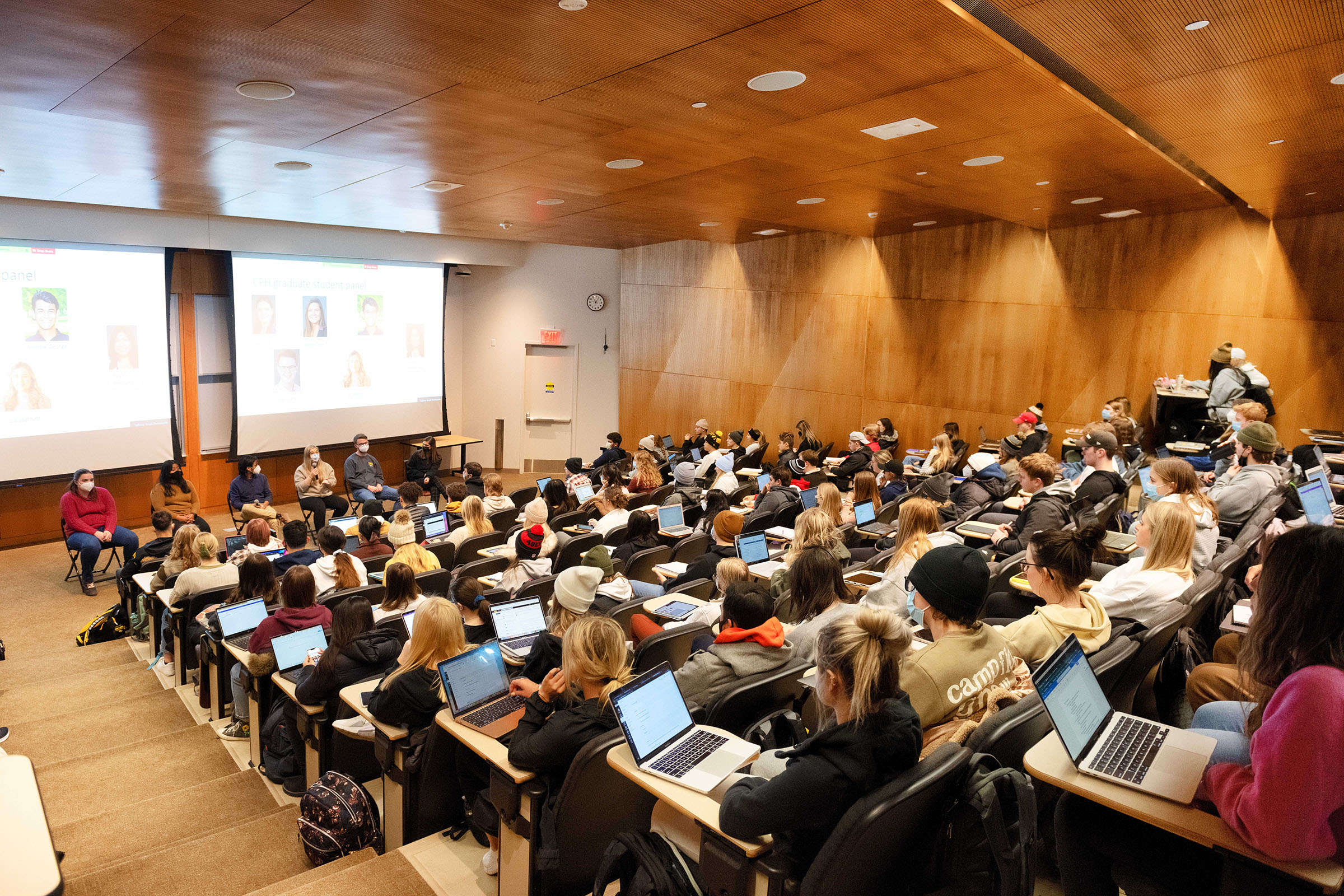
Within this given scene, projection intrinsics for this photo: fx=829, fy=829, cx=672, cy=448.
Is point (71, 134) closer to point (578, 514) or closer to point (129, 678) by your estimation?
point (129, 678)

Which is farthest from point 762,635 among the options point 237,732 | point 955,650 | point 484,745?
point 237,732

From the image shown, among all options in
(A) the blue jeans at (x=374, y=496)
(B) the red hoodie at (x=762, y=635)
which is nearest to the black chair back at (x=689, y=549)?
(B) the red hoodie at (x=762, y=635)

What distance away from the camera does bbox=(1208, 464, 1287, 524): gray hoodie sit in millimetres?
5703

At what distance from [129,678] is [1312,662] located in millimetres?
7177

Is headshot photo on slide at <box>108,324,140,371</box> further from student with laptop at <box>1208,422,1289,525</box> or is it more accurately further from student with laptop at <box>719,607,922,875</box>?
student with laptop at <box>1208,422,1289,525</box>

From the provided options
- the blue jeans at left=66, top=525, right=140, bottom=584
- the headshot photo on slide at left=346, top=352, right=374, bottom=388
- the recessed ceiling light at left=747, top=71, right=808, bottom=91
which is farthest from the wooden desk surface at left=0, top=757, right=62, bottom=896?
the headshot photo on slide at left=346, top=352, right=374, bottom=388

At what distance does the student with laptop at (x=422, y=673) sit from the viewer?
3.27 meters

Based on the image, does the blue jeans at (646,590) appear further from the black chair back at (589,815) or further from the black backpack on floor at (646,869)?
the black backpack on floor at (646,869)

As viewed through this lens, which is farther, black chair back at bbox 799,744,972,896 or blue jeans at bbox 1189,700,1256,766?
blue jeans at bbox 1189,700,1256,766

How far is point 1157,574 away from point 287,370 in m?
11.4

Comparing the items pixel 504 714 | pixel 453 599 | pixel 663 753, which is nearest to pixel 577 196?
pixel 453 599

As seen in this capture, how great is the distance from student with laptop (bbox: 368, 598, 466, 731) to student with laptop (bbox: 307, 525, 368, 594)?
2.03 m

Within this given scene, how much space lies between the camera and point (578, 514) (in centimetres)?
748

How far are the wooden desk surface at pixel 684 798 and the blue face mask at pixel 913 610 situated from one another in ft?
6.57
